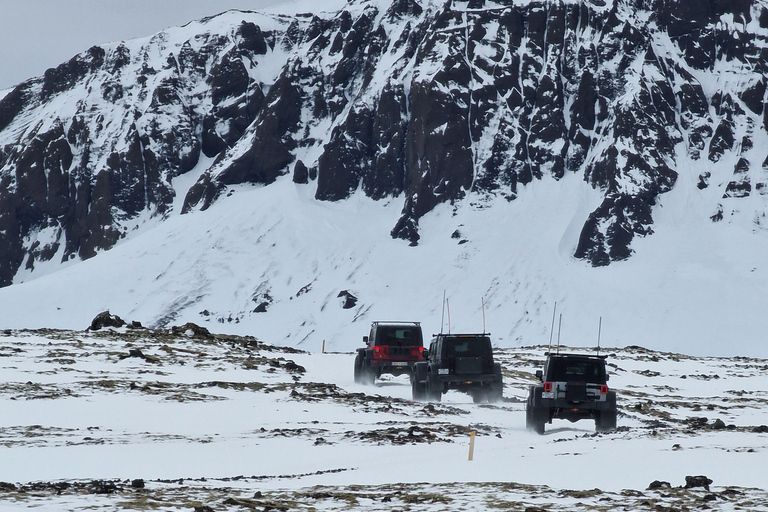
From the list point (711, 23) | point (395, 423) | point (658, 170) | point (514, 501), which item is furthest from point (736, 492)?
point (711, 23)

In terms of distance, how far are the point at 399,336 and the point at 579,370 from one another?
12.6m

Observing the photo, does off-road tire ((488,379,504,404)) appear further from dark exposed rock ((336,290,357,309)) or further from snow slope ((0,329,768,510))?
dark exposed rock ((336,290,357,309))

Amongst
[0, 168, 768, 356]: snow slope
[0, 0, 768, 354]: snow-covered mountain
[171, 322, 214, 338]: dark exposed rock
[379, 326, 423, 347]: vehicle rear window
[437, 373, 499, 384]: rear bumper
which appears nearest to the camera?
[437, 373, 499, 384]: rear bumper

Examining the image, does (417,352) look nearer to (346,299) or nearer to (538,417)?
(538,417)

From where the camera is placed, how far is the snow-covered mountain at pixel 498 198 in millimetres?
135500

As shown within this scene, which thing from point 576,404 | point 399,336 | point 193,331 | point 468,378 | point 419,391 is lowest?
point 419,391

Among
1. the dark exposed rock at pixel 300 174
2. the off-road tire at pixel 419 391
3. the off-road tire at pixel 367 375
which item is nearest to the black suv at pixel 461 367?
the off-road tire at pixel 419 391

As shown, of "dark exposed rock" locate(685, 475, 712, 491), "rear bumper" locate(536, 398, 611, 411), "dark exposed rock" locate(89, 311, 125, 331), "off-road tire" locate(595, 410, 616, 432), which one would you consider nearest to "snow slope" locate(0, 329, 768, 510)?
"dark exposed rock" locate(685, 475, 712, 491)

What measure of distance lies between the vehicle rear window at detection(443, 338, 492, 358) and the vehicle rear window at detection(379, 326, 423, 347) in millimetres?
5927

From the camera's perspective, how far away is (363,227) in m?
169

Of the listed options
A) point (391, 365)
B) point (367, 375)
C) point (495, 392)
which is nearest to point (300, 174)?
point (367, 375)

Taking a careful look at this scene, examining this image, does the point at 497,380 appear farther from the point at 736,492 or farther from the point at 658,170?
the point at 658,170

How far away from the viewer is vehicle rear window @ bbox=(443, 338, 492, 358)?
90.5 feet

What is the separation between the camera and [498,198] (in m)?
163
